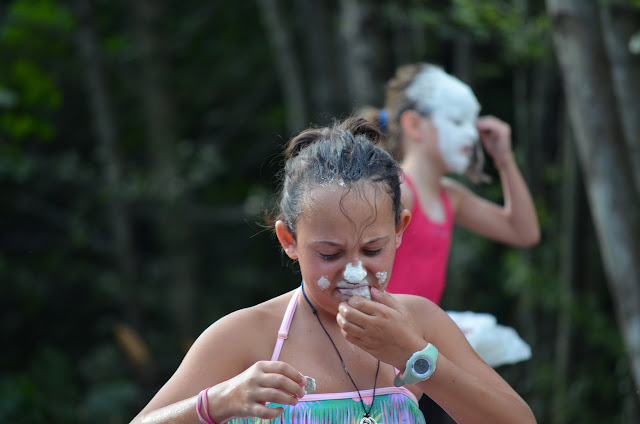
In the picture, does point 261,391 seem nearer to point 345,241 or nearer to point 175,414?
point 175,414

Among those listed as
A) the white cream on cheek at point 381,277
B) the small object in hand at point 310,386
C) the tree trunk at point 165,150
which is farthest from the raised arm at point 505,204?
the tree trunk at point 165,150

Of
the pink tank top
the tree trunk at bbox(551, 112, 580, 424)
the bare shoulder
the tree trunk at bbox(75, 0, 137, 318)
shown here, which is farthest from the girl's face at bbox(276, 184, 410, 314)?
the tree trunk at bbox(75, 0, 137, 318)

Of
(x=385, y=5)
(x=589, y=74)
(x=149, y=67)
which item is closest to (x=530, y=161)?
(x=385, y=5)

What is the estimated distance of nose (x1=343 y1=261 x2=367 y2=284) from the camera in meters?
1.90

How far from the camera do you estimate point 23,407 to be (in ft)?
24.6

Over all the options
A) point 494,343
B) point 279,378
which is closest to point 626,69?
point 494,343

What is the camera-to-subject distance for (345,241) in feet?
6.26

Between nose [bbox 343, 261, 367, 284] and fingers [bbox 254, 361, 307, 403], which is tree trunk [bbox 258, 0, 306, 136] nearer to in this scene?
nose [bbox 343, 261, 367, 284]

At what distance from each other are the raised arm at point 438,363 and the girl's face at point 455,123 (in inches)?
57.0

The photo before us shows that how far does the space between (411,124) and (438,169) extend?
0.80ft

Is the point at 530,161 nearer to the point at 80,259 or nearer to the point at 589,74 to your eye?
the point at 589,74

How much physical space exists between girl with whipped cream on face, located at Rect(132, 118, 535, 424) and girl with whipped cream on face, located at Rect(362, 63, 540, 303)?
956mm

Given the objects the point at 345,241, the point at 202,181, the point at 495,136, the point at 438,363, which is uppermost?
the point at 202,181

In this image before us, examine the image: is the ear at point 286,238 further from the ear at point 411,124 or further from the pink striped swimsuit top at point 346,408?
the ear at point 411,124
